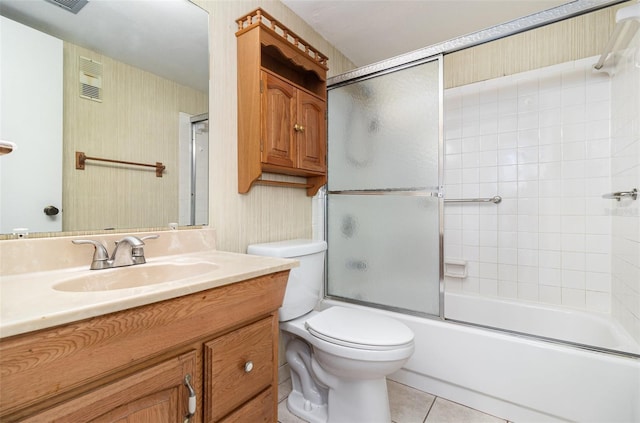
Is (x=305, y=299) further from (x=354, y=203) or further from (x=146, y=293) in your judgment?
(x=146, y=293)

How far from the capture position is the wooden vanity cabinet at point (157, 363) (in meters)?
0.52

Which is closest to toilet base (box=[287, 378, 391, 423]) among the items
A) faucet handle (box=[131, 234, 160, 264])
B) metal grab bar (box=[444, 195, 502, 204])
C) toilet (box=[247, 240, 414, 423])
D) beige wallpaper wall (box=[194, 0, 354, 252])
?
toilet (box=[247, 240, 414, 423])

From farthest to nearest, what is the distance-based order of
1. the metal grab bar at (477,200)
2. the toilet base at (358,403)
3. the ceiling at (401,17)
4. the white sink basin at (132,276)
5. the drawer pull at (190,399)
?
the metal grab bar at (477,200)
the ceiling at (401,17)
the toilet base at (358,403)
the white sink basin at (132,276)
the drawer pull at (190,399)

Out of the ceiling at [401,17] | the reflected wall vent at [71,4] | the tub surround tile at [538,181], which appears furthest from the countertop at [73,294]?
the tub surround tile at [538,181]

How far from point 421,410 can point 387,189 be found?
120cm

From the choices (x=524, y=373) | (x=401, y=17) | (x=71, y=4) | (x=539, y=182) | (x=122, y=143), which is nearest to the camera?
(x=71, y=4)

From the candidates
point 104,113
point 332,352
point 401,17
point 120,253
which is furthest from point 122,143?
point 401,17

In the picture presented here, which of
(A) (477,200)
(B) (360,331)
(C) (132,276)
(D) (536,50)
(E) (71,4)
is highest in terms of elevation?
(D) (536,50)

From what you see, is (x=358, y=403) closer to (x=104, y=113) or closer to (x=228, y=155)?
(x=228, y=155)

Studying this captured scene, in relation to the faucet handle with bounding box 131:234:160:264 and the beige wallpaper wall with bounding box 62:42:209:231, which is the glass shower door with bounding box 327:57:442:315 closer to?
the beige wallpaper wall with bounding box 62:42:209:231

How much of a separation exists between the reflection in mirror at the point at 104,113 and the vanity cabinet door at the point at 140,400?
61cm

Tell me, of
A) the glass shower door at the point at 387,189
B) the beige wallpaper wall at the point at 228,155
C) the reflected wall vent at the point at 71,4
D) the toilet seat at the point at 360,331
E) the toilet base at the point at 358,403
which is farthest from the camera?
the glass shower door at the point at 387,189

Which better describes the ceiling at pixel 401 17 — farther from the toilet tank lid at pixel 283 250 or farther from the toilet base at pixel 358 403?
the toilet base at pixel 358 403

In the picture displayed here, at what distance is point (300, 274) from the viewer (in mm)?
1532
